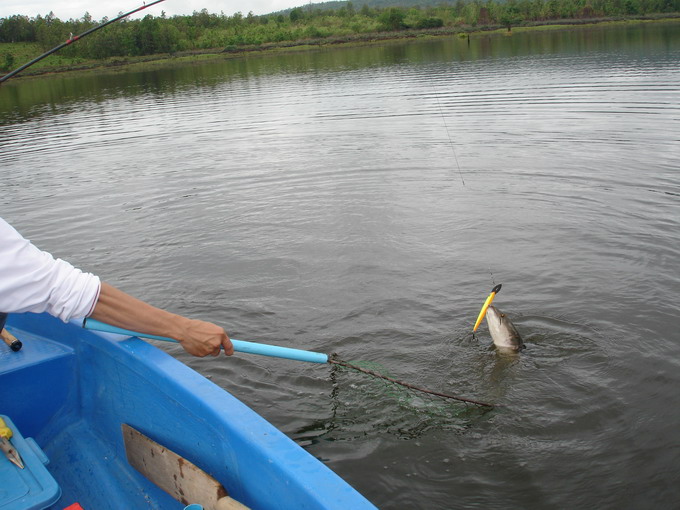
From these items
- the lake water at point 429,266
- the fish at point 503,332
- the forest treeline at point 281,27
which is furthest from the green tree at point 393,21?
the fish at point 503,332

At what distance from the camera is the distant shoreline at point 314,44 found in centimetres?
6138

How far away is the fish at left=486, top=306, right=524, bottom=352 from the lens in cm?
502

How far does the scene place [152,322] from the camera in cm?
266

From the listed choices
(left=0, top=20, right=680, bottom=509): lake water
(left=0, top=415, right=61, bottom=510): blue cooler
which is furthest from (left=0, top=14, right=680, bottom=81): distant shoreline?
(left=0, top=415, right=61, bottom=510): blue cooler

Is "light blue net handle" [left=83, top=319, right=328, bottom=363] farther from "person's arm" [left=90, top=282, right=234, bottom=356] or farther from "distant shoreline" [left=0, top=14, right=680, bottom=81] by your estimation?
"distant shoreline" [left=0, top=14, right=680, bottom=81]

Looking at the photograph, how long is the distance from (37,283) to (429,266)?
17.1 feet

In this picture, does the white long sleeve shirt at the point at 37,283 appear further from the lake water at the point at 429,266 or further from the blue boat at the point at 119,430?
the lake water at the point at 429,266

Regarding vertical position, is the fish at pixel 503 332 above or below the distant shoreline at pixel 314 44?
below

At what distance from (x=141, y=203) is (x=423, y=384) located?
7.33m

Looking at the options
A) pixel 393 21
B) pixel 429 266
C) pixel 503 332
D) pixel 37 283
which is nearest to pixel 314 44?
pixel 393 21

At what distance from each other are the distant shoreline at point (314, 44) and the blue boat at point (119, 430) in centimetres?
6202

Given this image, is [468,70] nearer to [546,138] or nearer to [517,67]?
[517,67]

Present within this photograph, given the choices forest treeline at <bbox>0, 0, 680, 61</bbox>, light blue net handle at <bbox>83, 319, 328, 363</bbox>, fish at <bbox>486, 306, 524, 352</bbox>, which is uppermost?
forest treeline at <bbox>0, 0, 680, 61</bbox>

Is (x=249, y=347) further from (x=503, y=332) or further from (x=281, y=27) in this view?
(x=281, y=27)
